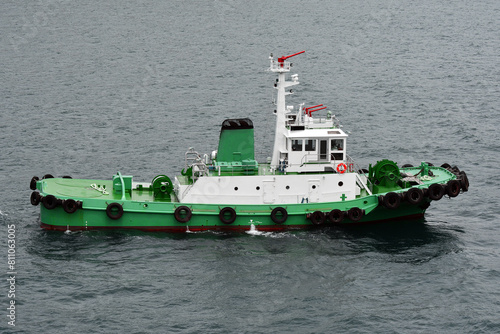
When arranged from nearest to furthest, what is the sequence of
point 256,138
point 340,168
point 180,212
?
point 180,212 → point 340,168 → point 256,138

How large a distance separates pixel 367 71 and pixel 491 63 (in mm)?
11967

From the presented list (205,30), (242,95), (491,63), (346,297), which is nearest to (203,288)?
(346,297)

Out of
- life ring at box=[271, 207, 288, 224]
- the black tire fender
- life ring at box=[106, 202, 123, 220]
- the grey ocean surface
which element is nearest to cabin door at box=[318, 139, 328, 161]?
life ring at box=[271, 207, 288, 224]

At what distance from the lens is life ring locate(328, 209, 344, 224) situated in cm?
3538

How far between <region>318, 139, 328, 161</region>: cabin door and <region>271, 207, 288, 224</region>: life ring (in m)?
3.10

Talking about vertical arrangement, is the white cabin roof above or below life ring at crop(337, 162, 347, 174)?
above

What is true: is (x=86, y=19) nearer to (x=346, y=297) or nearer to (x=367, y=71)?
(x=367, y=71)

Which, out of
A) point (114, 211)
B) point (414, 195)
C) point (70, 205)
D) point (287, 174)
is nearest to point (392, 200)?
point (414, 195)

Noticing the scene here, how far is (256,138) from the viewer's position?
1970 inches

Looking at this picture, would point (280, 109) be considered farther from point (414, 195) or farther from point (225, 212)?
Result: point (414, 195)

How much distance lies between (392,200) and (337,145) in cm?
352

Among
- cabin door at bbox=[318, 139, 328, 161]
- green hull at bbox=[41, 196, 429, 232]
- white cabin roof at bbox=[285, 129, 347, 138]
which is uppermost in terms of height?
white cabin roof at bbox=[285, 129, 347, 138]

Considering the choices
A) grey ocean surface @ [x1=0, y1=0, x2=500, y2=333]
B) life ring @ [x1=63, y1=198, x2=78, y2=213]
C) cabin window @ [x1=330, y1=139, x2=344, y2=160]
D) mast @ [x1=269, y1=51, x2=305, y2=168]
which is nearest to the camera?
grey ocean surface @ [x1=0, y1=0, x2=500, y2=333]

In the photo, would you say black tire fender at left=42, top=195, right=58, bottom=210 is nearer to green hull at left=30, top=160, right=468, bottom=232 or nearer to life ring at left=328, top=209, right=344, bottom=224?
green hull at left=30, top=160, right=468, bottom=232
